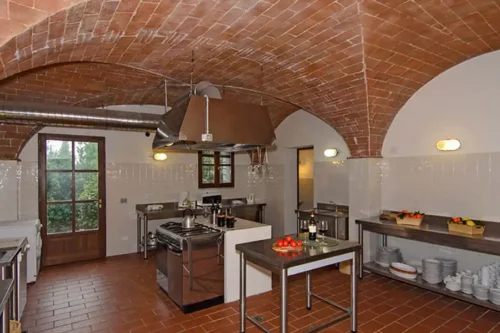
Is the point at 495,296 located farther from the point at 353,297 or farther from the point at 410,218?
the point at 353,297

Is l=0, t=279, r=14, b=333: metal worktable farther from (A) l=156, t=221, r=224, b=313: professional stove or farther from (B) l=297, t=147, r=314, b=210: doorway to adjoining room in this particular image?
(B) l=297, t=147, r=314, b=210: doorway to adjoining room

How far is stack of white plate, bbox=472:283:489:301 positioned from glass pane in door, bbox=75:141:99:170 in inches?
239

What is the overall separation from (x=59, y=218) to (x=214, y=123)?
397 centimetres

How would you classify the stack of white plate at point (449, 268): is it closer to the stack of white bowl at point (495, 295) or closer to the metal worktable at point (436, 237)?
the metal worktable at point (436, 237)

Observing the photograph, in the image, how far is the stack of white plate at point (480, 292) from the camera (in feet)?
11.6

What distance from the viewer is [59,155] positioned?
5.59 meters

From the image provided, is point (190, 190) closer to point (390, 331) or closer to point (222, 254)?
point (222, 254)

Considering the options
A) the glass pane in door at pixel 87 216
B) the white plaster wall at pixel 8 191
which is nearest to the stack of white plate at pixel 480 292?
the glass pane in door at pixel 87 216

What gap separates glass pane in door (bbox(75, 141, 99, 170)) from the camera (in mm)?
5734

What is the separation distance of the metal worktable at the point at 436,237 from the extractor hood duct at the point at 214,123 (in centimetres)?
212

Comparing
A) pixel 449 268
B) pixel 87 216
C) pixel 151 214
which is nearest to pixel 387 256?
pixel 449 268

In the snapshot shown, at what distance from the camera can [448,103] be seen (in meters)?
4.25

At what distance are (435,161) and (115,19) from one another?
4.29 meters

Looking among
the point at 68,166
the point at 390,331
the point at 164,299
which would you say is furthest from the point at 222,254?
the point at 68,166
